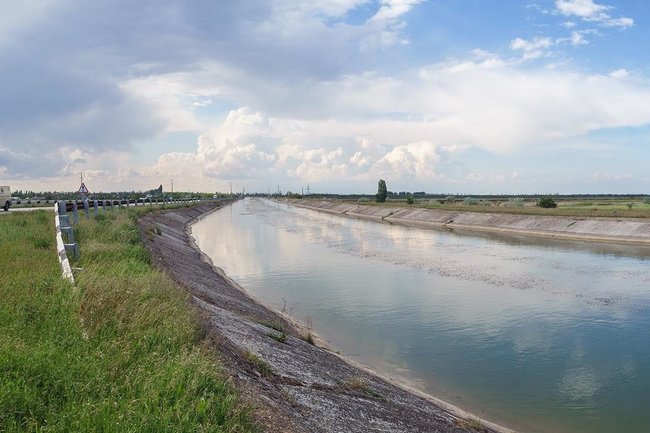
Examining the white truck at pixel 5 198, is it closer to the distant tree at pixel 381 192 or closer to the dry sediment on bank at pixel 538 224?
the dry sediment on bank at pixel 538 224

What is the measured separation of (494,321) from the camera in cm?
1942

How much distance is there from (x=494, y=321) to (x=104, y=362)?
54.2 feet

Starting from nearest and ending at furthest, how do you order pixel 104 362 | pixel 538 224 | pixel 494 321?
pixel 104 362
pixel 494 321
pixel 538 224

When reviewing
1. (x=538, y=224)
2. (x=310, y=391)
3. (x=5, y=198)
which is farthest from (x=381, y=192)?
(x=310, y=391)

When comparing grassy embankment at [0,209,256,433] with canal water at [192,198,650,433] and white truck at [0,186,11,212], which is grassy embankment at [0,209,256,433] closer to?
canal water at [192,198,650,433]

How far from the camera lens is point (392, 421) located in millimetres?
8836

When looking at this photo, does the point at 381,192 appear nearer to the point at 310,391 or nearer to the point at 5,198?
the point at 5,198

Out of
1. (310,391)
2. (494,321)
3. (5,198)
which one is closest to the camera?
(310,391)

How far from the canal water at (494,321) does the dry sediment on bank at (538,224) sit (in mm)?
11479

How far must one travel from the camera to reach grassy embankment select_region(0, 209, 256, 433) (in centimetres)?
470

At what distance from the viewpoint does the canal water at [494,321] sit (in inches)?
498

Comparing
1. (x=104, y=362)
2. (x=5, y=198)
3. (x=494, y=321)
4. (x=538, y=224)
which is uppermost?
(x=5, y=198)

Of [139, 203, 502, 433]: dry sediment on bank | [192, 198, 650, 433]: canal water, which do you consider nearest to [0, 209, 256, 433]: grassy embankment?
[139, 203, 502, 433]: dry sediment on bank

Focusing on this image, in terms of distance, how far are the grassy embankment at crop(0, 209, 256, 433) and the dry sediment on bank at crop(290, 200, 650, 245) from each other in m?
52.2
